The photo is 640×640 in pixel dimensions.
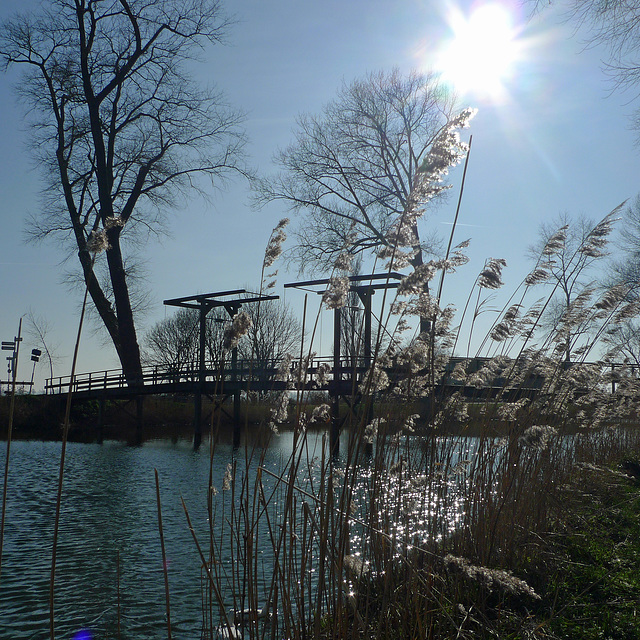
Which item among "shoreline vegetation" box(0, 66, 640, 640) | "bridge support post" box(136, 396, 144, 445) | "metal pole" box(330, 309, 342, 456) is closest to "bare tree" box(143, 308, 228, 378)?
"bridge support post" box(136, 396, 144, 445)

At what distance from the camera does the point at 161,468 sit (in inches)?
434

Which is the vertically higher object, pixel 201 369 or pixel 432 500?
pixel 201 369

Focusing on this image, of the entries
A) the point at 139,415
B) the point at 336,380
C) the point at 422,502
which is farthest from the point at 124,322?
the point at 422,502

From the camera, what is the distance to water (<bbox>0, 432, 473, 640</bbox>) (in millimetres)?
3723

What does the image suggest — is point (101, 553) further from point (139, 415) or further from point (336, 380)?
point (139, 415)

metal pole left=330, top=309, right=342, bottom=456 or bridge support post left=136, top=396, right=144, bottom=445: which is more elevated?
metal pole left=330, top=309, right=342, bottom=456

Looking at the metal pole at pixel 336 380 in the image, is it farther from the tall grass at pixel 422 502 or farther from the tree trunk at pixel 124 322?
the tree trunk at pixel 124 322

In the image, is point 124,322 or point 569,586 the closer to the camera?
point 569,586

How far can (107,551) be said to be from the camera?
5355 mm

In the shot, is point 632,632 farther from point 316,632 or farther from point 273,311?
point 273,311

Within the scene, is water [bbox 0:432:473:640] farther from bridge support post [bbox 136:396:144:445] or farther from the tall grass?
bridge support post [bbox 136:396:144:445]

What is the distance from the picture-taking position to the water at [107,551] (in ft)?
12.2

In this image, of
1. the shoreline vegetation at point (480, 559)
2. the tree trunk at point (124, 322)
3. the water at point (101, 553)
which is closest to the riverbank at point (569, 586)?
the shoreline vegetation at point (480, 559)

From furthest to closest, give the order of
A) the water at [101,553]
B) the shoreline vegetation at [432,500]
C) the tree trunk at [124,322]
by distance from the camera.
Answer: the tree trunk at [124,322], the water at [101,553], the shoreline vegetation at [432,500]
